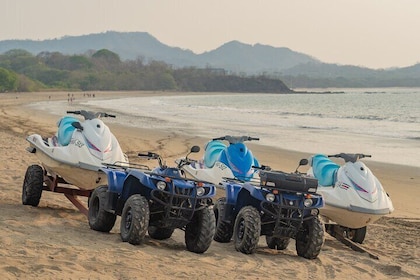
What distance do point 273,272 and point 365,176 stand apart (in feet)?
10.1

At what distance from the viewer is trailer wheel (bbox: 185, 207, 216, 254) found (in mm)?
7824

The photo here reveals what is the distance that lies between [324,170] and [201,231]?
11.3 feet

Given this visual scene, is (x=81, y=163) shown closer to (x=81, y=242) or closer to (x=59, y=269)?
(x=81, y=242)

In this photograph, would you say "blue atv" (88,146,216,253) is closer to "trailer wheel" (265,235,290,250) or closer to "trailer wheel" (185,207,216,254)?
"trailer wheel" (185,207,216,254)

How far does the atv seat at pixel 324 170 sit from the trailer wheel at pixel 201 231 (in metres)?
3.14

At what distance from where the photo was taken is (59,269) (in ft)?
19.5

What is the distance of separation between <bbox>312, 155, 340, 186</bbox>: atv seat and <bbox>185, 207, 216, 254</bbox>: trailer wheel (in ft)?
10.3

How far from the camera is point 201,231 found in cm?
785

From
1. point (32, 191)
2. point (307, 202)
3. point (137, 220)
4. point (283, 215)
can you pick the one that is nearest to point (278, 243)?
point (283, 215)

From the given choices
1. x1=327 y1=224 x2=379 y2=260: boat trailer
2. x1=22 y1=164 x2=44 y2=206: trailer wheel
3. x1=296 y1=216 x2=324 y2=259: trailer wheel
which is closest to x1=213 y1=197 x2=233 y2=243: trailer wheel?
x1=296 y1=216 x2=324 y2=259: trailer wheel

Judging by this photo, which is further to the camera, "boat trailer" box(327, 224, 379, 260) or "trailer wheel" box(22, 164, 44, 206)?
"trailer wheel" box(22, 164, 44, 206)

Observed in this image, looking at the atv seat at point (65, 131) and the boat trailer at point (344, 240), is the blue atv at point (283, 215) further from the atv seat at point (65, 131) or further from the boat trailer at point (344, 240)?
the atv seat at point (65, 131)

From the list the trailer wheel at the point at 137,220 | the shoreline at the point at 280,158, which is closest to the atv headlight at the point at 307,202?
the trailer wheel at the point at 137,220

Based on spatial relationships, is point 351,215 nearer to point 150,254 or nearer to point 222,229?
point 222,229
